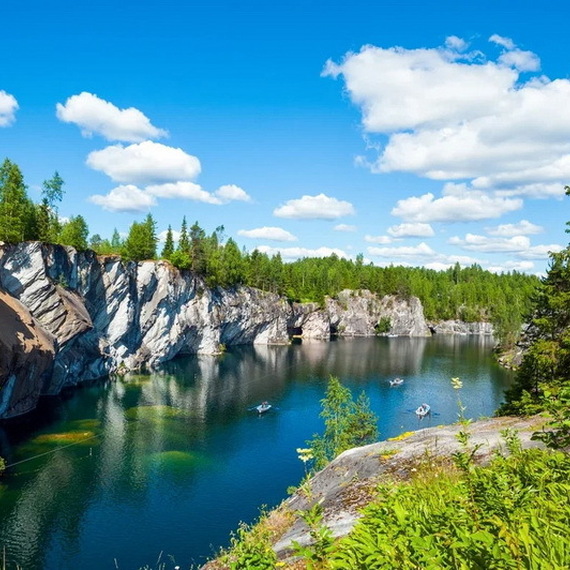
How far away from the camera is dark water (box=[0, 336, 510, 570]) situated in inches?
1113

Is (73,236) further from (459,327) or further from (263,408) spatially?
(459,327)

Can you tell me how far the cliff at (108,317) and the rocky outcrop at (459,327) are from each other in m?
54.8

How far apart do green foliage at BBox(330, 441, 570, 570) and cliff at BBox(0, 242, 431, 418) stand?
51497mm

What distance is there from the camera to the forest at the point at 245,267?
58406 millimetres

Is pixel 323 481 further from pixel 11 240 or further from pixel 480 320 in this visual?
pixel 480 320

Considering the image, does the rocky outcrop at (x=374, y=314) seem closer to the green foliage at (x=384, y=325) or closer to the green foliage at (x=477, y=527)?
the green foliage at (x=384, y=325)

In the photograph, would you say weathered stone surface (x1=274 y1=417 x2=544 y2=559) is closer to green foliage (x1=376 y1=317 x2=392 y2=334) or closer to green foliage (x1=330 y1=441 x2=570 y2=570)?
green foliage (x1=330 y1=441 x2=570 y2=570)

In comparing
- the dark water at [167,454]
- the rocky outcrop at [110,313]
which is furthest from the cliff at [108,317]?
the dark water at [167,454]

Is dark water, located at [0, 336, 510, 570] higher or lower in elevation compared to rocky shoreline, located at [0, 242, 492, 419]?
lower

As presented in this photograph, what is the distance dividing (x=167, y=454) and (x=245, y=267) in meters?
88.5

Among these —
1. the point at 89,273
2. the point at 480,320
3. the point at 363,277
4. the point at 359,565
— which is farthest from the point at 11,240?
the point at 480,320

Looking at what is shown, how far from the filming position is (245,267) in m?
128

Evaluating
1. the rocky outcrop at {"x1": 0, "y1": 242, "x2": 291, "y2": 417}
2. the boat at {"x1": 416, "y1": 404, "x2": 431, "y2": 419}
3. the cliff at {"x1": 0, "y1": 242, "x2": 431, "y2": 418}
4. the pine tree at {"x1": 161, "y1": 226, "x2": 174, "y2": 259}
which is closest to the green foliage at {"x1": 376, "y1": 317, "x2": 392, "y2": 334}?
the cliff at {"x1": 0, "y1": 242, "x2": 431, "y2": 418}

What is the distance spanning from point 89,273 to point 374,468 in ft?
237
